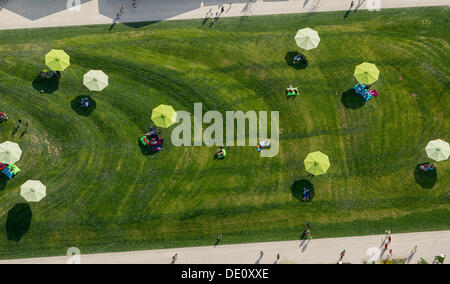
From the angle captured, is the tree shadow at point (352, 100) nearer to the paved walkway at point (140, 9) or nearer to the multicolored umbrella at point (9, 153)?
the paved walkway at point (140, 9)

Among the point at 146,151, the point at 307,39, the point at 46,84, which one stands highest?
the point at 307,39

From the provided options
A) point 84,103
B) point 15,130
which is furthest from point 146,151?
point 15,130

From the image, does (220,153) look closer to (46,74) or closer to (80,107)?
(80,107)

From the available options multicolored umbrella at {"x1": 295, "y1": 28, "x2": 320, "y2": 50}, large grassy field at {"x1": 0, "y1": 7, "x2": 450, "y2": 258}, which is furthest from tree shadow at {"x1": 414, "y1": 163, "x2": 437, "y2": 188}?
multicolored umbrella at {"x1": 295, "y1": 28, "x2": 320, "y2": 50}

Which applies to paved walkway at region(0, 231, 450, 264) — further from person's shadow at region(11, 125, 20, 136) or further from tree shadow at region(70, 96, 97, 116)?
tree shadow at region(70, 96, 97, 116)

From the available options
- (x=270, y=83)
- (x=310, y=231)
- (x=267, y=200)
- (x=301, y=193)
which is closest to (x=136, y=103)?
(x=270, y=83)

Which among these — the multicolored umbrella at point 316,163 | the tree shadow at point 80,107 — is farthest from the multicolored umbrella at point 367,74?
the tree shadow at point 80,107

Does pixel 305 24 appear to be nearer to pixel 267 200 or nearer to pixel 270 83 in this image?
pixel 270 83
